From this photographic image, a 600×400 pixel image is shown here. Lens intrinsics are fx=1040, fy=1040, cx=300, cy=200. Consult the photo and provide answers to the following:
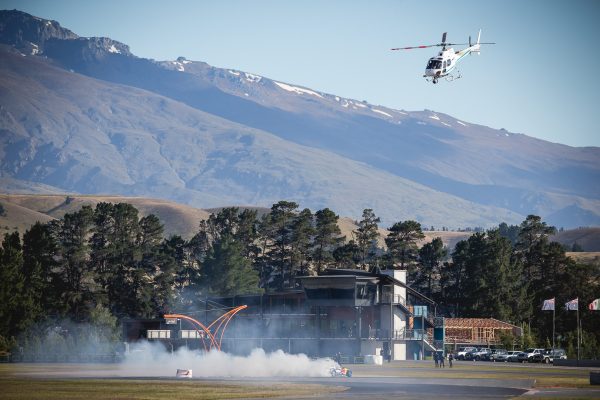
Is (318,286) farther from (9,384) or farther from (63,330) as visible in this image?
(9,384)

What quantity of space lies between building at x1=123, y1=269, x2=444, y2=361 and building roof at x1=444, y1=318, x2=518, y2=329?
53.6 feet

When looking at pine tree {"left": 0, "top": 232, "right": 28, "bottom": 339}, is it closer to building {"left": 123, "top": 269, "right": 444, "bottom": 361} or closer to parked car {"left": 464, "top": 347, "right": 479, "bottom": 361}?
building {"left": 123, "top": 269, "right": 444, "bottom": 361}

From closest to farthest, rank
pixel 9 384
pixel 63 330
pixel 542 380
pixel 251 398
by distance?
1. pixel 251 398
2. pixel 9 384
3. pixel 542 380
4. pixel 63 330

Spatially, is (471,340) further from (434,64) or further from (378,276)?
(434,64)

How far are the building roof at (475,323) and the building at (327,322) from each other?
16.3 m

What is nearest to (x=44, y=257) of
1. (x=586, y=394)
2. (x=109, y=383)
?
(x=109, y=383)

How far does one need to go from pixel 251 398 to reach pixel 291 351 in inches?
3301

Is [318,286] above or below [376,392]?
above

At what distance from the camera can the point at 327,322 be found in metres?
170

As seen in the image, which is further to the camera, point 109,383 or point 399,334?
point 399,334

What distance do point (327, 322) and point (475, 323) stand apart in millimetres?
36958

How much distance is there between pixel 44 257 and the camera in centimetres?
18775

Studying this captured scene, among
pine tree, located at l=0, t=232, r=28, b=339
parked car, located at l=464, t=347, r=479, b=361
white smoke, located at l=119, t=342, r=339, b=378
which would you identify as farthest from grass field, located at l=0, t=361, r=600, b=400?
pine tree, located at l=0, t=232, r=28, b=339

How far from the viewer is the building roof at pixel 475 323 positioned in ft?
630
